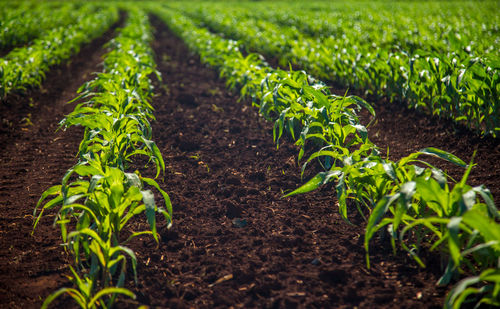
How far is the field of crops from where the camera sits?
201 centimetres

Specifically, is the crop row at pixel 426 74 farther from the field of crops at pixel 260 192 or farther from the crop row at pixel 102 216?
the crop row at pixel 102 216

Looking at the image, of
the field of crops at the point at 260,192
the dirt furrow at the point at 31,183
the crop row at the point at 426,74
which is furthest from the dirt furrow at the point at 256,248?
the crop row at the point at 426,74

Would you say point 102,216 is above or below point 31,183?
above

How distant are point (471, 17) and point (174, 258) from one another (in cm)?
1662

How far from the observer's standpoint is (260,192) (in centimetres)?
326

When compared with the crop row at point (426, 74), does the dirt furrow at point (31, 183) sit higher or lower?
lower

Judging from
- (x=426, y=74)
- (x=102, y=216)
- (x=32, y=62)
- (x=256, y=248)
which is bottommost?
(x=256, y=248)

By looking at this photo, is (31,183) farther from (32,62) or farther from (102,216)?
(32,62)

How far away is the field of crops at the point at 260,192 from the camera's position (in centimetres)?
201

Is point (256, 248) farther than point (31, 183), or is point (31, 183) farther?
point (31, 183)

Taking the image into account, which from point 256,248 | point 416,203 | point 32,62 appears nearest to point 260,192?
point 256,248

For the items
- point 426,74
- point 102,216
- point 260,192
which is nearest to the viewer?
point 102,216

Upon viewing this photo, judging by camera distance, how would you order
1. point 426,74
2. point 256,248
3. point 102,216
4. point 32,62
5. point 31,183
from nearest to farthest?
point 102,216, point 256,248, point 31,183, point 426,74, point 32,62

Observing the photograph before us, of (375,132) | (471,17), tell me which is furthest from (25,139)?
(471,17)
